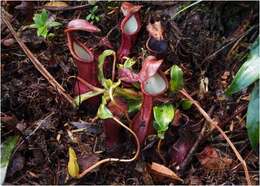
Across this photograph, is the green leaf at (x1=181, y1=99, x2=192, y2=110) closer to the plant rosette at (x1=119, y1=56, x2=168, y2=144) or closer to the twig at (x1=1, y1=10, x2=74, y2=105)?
the plant rosette at (x1=119, y1=56, x2=168, y2=144)

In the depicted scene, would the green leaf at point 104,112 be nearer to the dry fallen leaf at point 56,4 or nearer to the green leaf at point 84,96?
the green leaf at point 84,96

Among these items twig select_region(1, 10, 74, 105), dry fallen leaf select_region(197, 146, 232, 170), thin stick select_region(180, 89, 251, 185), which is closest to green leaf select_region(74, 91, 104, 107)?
twig select_region(1, 10, 74, 105)

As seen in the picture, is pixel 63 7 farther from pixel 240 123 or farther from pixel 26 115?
pixel 240 123

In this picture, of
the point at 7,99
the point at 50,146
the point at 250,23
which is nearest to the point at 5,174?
the point at 50,146

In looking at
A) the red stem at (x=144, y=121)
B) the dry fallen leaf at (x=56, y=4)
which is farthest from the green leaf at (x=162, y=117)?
the dry fallen leaf at (x=56, y=4)

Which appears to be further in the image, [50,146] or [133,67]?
[133,67]
